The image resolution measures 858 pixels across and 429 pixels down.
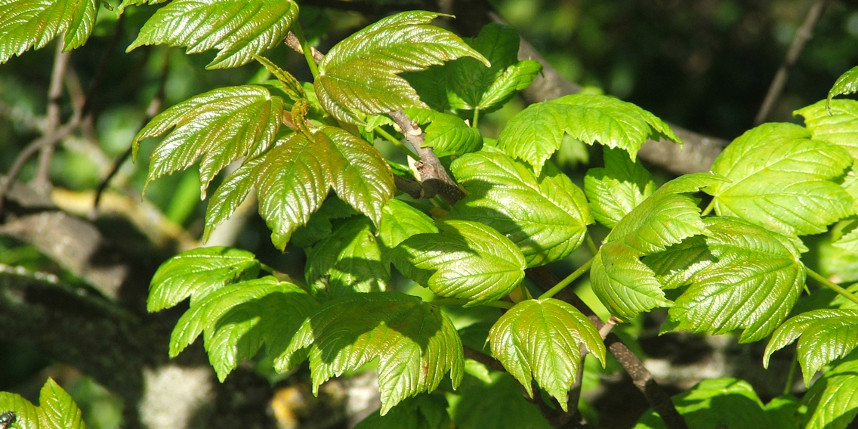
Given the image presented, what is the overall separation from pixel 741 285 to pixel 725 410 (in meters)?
0.34

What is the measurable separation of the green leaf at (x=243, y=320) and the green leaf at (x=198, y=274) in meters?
0.04

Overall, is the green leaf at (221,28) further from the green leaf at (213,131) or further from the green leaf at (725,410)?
the green leaf at (725,410)

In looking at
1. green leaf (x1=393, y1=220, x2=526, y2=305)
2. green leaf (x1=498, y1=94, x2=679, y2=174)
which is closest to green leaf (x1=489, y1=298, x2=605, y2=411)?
green leaf (x1=393, y1=220, x2=526, y2=305)

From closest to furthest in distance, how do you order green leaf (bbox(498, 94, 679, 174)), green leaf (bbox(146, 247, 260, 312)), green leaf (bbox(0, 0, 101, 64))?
green leaf (bbox(0, 0, 101, 64)) < green leaf (bbox(498, 94, 679, 174)) < green leaf (bbox(146, 247, 260, 312))

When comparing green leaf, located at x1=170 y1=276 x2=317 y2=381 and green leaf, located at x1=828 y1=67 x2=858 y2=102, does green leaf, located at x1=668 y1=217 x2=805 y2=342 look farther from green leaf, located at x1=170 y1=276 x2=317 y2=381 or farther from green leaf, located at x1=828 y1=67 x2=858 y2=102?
green leaf, located at x1=170 y1=276 x2=317 y2=381

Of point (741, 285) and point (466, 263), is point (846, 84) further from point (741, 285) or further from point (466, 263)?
point (466, 263)

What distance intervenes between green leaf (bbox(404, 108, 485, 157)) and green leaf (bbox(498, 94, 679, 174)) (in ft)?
0.21

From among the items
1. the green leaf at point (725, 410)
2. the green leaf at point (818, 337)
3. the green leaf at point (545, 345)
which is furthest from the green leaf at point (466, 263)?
the green leaf at point (725, 410)

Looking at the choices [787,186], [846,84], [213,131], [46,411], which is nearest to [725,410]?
[787,186]

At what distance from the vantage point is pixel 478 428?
1.31 metres

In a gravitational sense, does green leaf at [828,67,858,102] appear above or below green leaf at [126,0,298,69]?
above

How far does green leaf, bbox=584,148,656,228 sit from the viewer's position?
1.12 m

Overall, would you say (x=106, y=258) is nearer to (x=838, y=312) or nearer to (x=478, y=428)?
(x=478, y=428)

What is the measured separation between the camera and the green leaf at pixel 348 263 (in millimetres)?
1069
